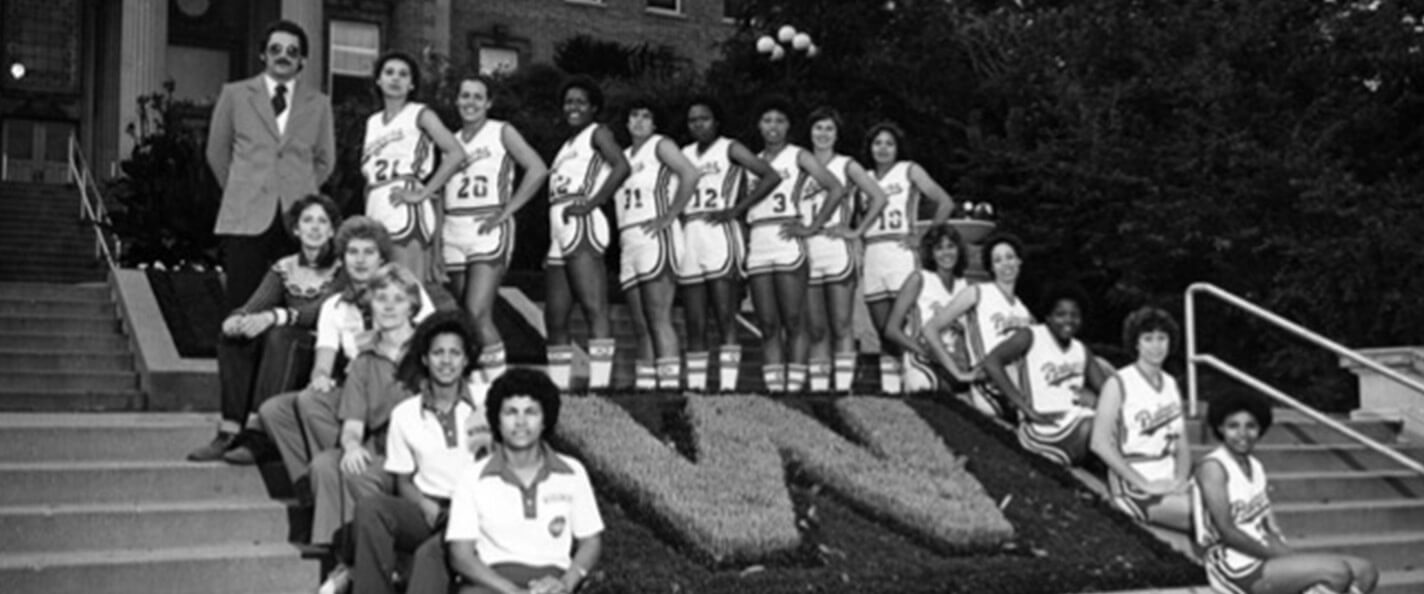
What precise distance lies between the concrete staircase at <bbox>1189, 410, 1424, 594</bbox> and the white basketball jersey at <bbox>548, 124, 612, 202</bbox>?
4348 mm

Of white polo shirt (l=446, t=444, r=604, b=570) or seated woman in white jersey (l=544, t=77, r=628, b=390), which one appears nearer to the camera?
white polo shirt (l=446, t=444, r=604, b=570)

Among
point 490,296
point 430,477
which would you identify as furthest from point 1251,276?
point 430,477

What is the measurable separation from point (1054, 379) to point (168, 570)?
17.2 ft

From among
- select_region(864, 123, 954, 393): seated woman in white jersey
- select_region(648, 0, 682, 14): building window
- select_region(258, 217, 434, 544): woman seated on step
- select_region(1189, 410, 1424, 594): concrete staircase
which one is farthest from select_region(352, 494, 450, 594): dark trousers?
select_region(648, 0, 682, 14): building window

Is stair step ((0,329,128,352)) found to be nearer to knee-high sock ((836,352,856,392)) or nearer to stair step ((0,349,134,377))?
stair step ((0,349,134,377))

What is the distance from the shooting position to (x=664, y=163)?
10.2 m

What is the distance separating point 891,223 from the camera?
37.0ft

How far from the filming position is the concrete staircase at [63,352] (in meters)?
11.4

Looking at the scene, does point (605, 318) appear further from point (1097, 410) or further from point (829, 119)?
point (1097, 410)

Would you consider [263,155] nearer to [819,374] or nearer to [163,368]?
[163,368]

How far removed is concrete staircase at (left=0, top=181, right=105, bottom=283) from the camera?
80.9ft

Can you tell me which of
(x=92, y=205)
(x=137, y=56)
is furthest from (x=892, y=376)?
(x=137, y=56)

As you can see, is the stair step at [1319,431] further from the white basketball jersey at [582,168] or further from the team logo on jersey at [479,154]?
the team logo on jersey at [479,154]

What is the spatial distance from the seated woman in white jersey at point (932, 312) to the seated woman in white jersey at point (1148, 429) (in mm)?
1490
